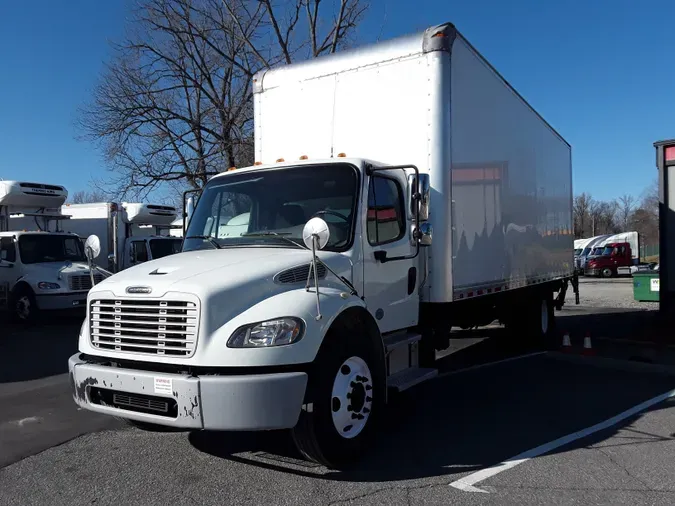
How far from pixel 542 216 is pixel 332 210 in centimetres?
569

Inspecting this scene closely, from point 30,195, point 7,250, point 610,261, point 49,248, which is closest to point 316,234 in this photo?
point 49,248

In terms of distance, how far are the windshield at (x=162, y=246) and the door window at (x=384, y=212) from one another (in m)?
11.3

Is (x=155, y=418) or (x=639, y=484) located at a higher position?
(x=155, y=418)

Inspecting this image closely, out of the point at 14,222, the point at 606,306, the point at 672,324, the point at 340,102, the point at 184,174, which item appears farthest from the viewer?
the point at 184,174

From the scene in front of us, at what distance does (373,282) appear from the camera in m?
5.14

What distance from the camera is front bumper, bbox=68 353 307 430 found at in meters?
3.72

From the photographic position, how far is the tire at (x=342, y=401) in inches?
159

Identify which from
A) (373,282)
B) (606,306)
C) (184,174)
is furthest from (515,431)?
(184,174)

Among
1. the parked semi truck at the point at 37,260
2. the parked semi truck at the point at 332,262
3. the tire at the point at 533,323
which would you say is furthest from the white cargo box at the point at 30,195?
the tire at the point at 533,323

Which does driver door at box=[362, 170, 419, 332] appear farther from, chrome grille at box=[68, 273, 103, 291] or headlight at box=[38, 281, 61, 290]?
headlight at box=[38, 281, 61, 290]

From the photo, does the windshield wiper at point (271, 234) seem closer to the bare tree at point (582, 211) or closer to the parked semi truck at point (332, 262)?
the parked semi truck at point (332, 262)

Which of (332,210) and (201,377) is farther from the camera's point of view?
(332,210)

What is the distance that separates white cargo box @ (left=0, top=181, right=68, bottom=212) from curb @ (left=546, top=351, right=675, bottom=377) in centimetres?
1192

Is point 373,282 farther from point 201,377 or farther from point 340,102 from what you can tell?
point 340,102
